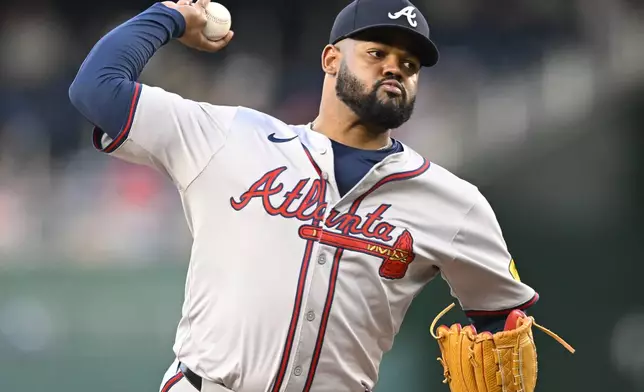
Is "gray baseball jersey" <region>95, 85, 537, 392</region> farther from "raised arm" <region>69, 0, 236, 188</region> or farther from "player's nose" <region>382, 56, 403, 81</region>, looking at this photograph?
"player's nose" <region>382, 56, 403, 81</region>

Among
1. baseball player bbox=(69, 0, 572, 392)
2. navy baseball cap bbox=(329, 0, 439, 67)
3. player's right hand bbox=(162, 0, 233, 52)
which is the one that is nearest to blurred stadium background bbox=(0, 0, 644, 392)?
baseball player bbox=(69, 0, 572, 392)

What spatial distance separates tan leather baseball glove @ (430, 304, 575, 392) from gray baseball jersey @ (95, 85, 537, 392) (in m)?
0.16

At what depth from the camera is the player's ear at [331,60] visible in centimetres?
186

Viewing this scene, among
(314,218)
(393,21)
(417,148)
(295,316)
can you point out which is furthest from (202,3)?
(417,148)

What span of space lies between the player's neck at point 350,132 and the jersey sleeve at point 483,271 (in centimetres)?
27

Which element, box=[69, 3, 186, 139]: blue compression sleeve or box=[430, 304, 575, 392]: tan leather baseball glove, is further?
box=[430, 304, 575, 392]: tan leather baseball glove

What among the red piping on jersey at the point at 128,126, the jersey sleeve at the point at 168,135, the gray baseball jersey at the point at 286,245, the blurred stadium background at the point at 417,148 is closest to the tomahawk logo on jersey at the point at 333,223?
the gray baseball jersey at the point at 286,245

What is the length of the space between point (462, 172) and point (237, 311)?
1997 mm

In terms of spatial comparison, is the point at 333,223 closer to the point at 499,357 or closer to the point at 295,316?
the point at 295,316

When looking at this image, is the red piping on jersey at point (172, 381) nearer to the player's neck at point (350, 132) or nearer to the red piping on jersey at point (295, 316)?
the red piping on jersey at point (295, 316)

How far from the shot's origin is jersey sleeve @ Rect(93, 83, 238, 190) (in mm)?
1591

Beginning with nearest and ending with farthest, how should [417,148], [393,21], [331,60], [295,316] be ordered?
[295,316]
[393,21]
[331,60]
[417,148]

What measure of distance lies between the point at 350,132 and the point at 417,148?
5.40ft

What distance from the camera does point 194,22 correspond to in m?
1.76
